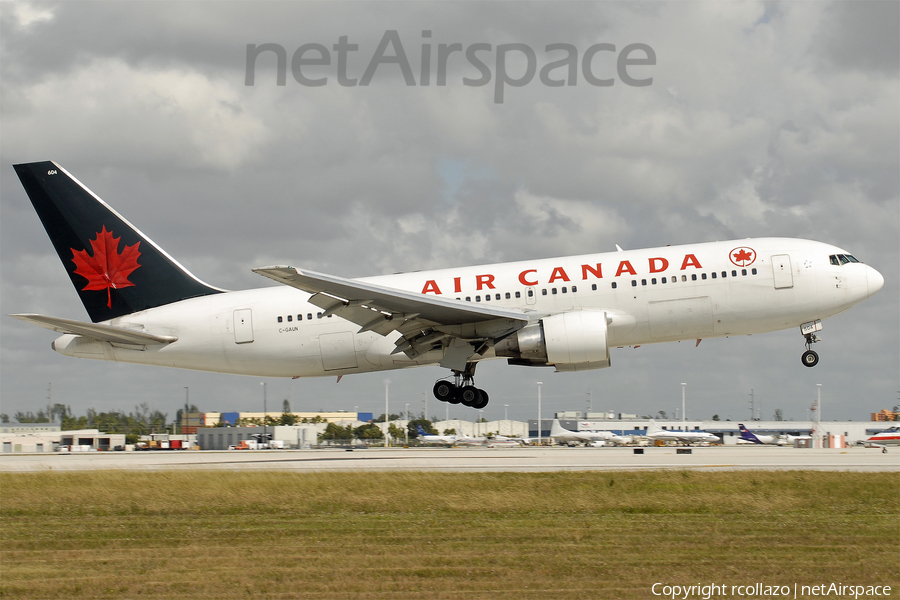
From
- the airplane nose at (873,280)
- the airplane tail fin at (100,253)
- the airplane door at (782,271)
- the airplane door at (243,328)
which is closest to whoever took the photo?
the airplane door at (782,271)

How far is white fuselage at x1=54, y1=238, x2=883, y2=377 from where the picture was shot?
28.4m

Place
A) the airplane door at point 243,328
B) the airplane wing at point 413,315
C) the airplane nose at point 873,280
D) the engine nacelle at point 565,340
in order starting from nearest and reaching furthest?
the airplane wing at point 413,315 → the engine nacelle at point 565,340 → the airplane nose at point 873,280 → the airplane door at point 243,328

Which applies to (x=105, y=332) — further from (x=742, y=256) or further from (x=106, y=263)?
(x=742, y=256)

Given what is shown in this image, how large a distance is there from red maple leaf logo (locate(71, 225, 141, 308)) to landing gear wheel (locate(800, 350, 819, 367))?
25685 millimetres

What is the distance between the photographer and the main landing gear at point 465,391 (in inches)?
1211

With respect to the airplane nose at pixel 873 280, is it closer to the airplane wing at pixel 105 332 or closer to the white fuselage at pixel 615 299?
the white fuselage at pixel 615 299

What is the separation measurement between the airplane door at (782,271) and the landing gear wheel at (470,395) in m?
11.1

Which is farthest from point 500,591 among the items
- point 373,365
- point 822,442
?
point 822,442

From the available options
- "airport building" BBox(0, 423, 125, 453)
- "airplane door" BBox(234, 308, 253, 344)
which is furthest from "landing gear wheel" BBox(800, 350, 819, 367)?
"airport building" BBox(0, 423, 125, 453)

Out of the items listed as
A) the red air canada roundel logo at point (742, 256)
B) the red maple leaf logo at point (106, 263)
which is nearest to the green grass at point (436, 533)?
the red air canada roundel logo at point (742, 256)

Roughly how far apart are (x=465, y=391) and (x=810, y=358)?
12.5 meters

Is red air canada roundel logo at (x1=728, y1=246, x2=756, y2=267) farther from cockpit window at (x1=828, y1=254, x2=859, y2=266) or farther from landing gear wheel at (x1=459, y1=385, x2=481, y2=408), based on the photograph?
landing gear wheel at (x1=459, y1=385, x2=481, y2=408)

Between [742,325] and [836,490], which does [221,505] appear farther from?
[742,325]

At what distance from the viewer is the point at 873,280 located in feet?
95.6
